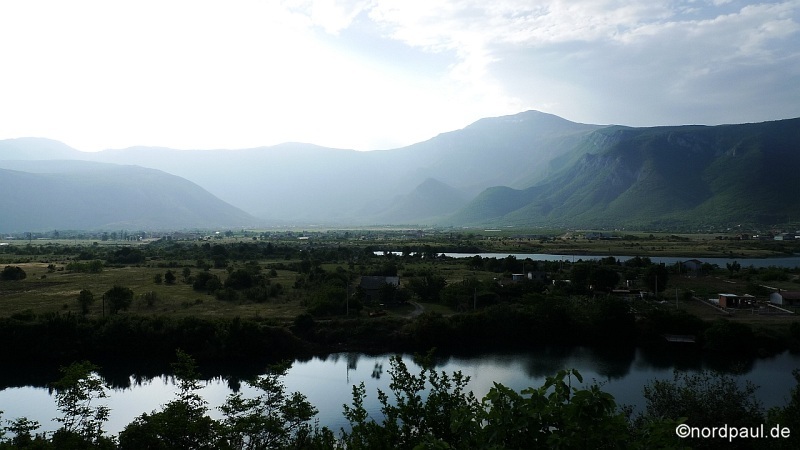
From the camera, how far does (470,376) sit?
84.4ft

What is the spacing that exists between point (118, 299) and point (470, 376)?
91.9 feet

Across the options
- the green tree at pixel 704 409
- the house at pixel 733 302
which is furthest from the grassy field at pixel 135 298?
the house at pixel 733 302

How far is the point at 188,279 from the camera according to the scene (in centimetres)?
5225

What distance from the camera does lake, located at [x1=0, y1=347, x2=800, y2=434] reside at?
2422 centimetres

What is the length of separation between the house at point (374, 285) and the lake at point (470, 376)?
425 inches

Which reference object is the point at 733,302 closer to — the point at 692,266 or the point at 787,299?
the point at 787,299

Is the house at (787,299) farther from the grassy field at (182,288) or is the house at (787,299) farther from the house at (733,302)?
the grassy field at (182,288)

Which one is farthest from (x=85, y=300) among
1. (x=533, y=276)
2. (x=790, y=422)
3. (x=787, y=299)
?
(x=787, y=299)

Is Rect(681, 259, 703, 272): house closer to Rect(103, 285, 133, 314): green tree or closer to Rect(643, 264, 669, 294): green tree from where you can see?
Rect(643, 264, 669, 294): green tree

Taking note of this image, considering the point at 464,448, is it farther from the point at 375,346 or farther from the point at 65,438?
the point at 375,346

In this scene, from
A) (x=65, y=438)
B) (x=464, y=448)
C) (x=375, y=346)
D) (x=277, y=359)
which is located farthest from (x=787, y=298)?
(x=65, y=438)

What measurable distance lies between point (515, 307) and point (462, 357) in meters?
8.26

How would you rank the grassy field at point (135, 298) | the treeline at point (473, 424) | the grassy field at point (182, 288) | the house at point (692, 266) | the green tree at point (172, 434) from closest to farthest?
1. the treeline at point (473, 424)
2. the green tree at point (172, 434)
3. the grassy field at point (135, 298)
4. the grassy field at point (182, 288)
5. the house at point (692, 266)

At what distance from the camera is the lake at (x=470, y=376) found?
79.5 ft
